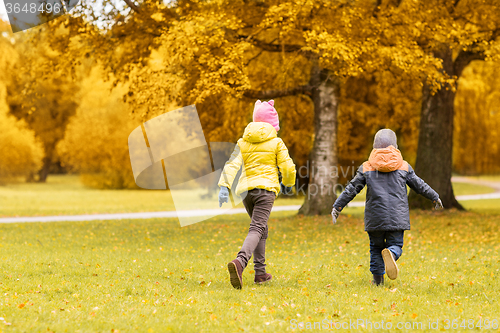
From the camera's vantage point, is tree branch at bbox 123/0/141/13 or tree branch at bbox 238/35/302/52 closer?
tree branch at bbox 123/0/141/13

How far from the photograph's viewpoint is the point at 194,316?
4.46 meters

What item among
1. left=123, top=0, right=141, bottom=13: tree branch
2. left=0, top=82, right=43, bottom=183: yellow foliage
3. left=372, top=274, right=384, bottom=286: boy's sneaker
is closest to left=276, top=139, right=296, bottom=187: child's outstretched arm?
left=372, top=274, right=384, bottom=286: boy's sneaker

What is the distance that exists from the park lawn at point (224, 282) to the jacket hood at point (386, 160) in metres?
1.28

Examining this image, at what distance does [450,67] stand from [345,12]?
5.80 metres

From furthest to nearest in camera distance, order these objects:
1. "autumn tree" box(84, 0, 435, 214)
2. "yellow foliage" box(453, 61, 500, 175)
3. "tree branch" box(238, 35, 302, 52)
A: "yellow foliage" box(453, 61, 500, 175) → "tree branch" box(238, 35, 302, 52) → "autumn tree" box(84, 0, 435, 214)

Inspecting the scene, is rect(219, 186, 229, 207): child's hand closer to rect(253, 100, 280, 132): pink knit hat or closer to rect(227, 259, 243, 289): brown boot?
rect(227, 259, 243, 289): brown boot

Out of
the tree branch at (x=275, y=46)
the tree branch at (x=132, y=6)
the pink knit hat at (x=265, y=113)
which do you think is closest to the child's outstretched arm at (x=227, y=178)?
the pink knit hat at (x=265, y=113)

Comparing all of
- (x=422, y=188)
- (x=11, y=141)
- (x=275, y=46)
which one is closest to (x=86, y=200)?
(x=11, y=141)

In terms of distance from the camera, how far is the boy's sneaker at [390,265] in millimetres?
5199

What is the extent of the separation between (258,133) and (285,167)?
1.53ft

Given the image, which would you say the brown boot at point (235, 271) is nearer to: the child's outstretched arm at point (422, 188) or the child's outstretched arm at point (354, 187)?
the child's outstretched arm at point (354, 187)

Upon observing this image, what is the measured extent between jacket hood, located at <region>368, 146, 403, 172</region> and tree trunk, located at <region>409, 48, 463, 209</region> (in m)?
10.7

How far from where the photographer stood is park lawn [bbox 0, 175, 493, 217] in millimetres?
20656

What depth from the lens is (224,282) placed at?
6.11 meters
